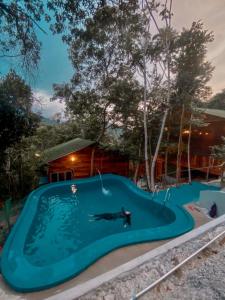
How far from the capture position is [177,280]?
2404mm

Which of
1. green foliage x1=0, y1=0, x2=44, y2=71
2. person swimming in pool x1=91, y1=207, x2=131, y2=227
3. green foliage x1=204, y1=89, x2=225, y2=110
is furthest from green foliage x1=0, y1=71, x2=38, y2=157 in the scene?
green foliage x1=204, y1=89, x2=225, y2=110

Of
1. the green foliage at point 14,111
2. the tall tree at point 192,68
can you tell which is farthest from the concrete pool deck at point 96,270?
the tall tree at point 192,68

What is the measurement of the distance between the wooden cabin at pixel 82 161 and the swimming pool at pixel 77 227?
7.47 feet

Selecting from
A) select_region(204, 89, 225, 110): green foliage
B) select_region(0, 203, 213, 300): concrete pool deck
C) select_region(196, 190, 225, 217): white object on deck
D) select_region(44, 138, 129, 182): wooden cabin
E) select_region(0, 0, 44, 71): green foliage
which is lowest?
select_region(0, 203, 213, 300): concrete pool deck

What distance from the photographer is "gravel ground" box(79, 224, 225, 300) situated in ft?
7.15

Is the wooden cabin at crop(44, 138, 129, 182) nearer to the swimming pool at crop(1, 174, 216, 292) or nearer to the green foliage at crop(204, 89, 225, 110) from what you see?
the swimming pool at crop(1, 174, 216, 292)

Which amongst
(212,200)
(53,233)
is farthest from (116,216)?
(212,200)

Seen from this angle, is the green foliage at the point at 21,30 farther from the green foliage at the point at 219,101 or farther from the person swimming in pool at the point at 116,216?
the green foliage at the point at 219,101

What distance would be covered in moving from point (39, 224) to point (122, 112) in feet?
23.9

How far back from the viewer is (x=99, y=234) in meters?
6.05

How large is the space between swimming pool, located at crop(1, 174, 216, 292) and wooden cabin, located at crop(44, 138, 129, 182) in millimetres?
2277

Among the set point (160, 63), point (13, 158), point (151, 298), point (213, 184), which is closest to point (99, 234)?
point (151, 298)

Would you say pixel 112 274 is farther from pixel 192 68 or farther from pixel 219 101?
pixel 219 101

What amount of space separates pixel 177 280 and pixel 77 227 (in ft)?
15.3
